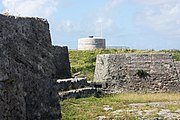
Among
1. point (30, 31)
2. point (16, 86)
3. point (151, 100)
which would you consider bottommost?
point (151, 100)

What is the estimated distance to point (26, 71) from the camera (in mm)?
6797

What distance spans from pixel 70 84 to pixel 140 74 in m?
5.51

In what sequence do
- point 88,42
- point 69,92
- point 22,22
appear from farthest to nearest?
point 88,42
point 69,92
point 22,22

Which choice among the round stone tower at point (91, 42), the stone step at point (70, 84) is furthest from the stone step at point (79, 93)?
the round stone tower at point (91, 42)

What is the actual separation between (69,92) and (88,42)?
3326 cm

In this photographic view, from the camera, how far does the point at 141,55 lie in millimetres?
24156

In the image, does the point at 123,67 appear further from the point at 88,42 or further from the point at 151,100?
the point at 88,42

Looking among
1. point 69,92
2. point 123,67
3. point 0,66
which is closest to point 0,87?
point 0,66

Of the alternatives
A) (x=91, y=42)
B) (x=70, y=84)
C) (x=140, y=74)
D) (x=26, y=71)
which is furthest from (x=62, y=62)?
(x=91, y=42)

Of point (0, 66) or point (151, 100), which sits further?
point (151, 100)

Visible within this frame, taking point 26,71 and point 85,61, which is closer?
point 26,71

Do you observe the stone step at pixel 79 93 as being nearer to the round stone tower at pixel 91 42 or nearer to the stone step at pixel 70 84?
the stone step at pixel 70 84

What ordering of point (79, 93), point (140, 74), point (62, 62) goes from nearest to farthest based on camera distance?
1. point (79, 93)
2. point (62, 62)
3. point (140, 74)

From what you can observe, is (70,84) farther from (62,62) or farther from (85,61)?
(85,61)
